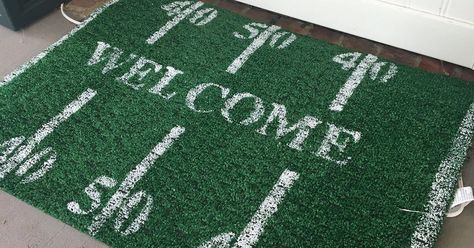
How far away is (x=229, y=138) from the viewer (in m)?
1.27

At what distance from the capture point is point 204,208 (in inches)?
44.3

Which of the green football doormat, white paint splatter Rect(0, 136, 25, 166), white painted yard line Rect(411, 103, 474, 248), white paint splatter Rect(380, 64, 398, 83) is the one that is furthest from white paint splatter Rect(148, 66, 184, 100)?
white painted yard line Rect(411, 103, 474, 248)

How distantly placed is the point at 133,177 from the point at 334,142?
0.51m

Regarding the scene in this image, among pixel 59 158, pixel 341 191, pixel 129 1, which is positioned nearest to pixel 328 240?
pixel 341 191

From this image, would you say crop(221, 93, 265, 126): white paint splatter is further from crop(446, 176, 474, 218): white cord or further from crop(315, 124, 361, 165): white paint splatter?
crop(446, 176, 474, 218): white cord

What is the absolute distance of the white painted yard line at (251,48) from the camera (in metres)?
1.47

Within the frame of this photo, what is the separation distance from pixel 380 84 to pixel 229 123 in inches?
18.0

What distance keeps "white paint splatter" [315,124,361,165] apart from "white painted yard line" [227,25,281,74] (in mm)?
351

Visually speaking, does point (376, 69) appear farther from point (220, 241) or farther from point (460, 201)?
point (220, 241)

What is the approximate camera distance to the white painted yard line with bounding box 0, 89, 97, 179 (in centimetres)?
123

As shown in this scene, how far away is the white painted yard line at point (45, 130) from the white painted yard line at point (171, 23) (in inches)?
11.3

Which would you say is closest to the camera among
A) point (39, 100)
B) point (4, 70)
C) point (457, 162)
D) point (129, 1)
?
point (457, 162)

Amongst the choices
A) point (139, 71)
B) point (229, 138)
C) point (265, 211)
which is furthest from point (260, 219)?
point (139, 71)

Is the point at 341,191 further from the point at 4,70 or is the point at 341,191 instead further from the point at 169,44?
the point at 4,70
